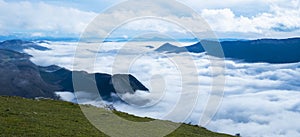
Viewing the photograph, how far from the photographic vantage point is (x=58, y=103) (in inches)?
2272

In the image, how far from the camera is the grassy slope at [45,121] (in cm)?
3581

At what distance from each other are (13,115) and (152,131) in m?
14.3

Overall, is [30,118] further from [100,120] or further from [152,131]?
[152,131]

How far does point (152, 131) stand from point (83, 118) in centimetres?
847

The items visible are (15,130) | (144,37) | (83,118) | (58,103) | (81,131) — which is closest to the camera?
(15,130)

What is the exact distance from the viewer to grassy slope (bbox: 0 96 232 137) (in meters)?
35.8

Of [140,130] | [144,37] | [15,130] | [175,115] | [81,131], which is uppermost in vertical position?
[144,37]

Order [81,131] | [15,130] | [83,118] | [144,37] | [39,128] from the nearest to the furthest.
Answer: [15,130]
[39,128]
[81,131]
[144,37]
[83,118]

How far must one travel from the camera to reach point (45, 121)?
40938 mm

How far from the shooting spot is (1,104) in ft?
158

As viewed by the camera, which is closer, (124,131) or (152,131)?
(124,131)

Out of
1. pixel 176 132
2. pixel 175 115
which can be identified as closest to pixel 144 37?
pixel 175 115

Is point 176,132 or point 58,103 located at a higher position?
point 176,132

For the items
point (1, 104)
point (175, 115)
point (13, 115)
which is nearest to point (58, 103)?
point (1, 104)
